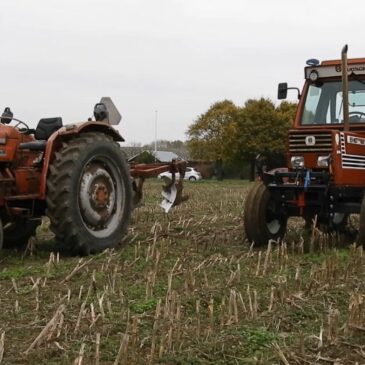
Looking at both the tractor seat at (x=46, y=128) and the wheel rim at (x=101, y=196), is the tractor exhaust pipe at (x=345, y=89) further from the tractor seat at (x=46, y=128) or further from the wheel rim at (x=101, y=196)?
the tractor seat at (x=46, y=128)

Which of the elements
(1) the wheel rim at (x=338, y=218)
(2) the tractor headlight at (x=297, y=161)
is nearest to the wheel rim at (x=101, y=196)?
(2) the tractor headlight at (x=297, y=161)

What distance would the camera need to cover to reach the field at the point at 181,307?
145 inches

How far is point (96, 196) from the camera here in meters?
7.13

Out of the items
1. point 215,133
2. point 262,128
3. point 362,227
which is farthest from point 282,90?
point 215,133

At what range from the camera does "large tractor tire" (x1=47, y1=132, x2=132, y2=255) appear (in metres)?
6.58

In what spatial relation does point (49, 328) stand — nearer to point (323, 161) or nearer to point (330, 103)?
point (323, 161)

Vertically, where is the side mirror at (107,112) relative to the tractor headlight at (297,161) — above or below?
above

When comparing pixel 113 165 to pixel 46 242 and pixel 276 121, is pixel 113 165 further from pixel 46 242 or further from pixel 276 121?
pixel 276 121

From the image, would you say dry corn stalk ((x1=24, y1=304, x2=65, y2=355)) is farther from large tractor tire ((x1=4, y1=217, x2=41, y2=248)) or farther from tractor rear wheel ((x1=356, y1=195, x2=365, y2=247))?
tractor rear wheel ((x1=356, y1=195, x2=365, y2=247))

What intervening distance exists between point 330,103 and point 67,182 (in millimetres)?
3792

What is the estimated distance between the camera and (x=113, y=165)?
24.5 ft

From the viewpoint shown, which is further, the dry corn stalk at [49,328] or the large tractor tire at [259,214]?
the large tractor tire at [259,214]

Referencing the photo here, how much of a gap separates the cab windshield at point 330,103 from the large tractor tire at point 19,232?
3.72m

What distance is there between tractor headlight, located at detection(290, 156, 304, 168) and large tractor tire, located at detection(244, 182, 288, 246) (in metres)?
0.47
